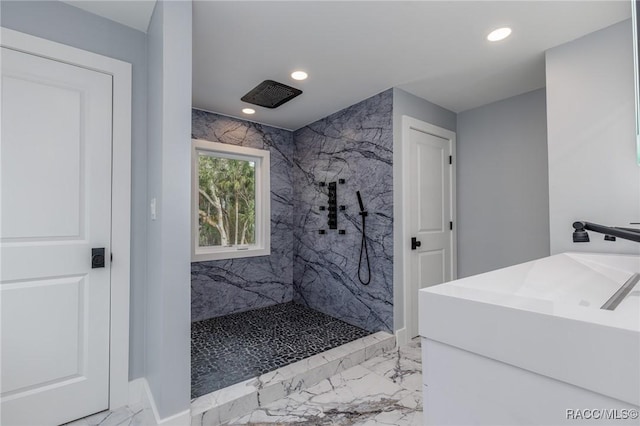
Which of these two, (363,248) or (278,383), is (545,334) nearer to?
(278,383)

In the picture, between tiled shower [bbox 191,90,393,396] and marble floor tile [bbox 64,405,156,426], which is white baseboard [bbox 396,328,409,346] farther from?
marble floor tile [bbox 64,405,156,426]

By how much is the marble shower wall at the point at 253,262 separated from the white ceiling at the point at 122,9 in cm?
146

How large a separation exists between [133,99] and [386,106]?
2091 mm

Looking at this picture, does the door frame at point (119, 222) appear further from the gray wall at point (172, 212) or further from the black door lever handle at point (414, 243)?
the black door lever handle at point (414, 243)

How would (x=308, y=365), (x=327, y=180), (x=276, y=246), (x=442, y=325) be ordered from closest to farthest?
(x=442, y=325), (x=308, y=365), (x=327, y=180), (x=276, y=246)

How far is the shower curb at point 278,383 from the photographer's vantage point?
5.57 ft

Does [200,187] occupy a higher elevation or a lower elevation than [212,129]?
lower

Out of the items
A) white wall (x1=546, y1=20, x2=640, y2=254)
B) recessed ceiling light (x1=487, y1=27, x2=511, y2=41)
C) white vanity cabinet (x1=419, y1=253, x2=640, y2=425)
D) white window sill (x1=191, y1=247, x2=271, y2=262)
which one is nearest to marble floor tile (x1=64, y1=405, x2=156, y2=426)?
white window sill (x1=191, y1=247, x2=271, y2=262)

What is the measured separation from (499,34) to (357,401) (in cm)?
262

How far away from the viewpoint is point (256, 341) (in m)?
2.66

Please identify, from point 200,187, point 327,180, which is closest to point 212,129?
point 200,187

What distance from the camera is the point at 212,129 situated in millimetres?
3410

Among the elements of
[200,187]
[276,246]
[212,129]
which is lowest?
[276,246]

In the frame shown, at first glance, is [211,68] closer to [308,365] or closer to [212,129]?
[212,129]
